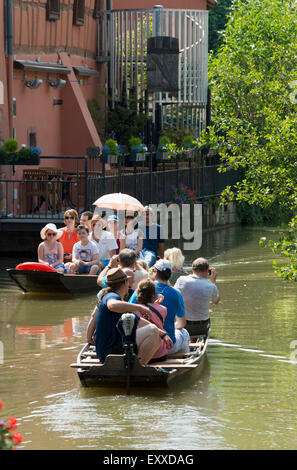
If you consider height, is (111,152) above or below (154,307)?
above

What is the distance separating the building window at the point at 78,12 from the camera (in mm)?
27719

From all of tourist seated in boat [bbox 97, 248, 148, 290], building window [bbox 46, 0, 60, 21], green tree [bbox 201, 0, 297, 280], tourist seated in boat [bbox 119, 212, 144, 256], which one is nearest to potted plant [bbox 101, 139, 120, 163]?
green tree [bbox 201, 0, 297, 280]

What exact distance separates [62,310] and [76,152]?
1156 centimetres

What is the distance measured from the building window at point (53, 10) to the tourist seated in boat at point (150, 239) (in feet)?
38.5

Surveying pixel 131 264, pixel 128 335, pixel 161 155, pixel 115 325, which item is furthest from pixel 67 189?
pixel 128 335

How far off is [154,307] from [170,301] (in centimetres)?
48

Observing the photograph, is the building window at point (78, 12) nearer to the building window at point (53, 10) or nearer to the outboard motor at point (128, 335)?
the building window at point (53, 10)

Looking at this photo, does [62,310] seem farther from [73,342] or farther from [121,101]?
[121,101]

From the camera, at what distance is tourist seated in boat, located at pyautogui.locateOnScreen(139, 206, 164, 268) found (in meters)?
15.2

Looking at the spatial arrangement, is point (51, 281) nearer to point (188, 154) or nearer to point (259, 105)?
point (259, 105)

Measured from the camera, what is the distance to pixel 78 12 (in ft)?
91.6

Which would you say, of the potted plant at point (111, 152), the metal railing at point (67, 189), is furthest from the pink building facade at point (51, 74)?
the potted plant at point (111, 152)

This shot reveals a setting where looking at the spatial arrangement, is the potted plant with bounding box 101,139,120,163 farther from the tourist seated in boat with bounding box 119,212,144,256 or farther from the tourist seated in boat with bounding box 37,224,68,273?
the tourist seated in boat with bounding box 119,212,144,256
